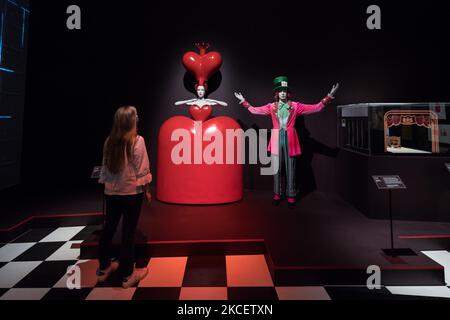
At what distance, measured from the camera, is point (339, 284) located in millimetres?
1890

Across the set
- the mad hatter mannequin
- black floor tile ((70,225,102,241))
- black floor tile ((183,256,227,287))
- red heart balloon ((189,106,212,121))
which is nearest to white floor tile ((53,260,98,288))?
black floor tile ((70,225,102,241))

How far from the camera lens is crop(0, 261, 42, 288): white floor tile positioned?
76.2 inches

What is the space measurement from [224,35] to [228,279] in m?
3.46

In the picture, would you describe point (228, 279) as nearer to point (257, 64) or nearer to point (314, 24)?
point (257, 64)

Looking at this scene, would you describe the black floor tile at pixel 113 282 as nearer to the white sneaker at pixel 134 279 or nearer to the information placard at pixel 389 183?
the white sneaker at pixel 134 279

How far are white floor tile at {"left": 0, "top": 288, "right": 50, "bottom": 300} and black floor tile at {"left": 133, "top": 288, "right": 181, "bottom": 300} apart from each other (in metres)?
0.61

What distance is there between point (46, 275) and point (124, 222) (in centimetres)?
82

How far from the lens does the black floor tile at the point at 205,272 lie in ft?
6.25

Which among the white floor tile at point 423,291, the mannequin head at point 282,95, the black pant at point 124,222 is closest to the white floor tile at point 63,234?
the black pant at point 124,222

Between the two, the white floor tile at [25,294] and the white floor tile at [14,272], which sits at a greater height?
the white floor tile at [14,272]

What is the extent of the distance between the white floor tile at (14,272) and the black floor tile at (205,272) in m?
1.18

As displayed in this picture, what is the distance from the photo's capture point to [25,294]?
70.4 inches

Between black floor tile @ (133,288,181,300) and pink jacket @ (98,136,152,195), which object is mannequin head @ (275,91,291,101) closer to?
pink jacket @ (98,136,152,195)

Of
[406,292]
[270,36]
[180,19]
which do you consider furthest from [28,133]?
[406,292]
